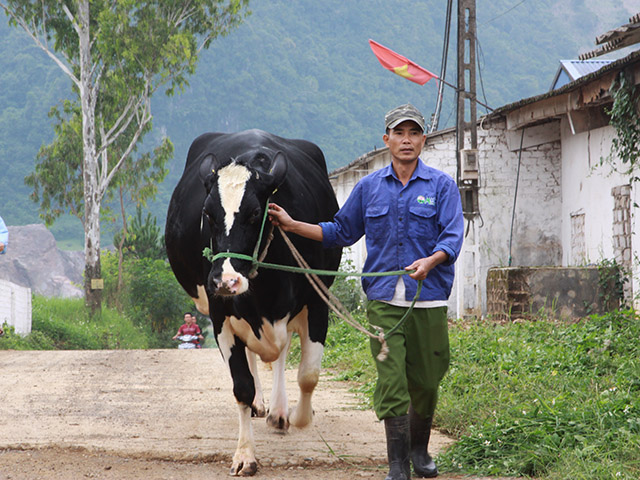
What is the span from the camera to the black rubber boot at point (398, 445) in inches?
177

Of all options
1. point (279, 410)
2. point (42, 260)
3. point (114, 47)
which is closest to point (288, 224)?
point (279, 410)

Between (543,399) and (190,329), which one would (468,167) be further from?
(543,399)

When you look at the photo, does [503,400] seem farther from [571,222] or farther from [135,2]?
[135,2]

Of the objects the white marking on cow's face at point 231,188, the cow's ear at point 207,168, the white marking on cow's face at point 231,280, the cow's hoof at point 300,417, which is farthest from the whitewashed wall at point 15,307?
the white marking on cow's face at point 231,280

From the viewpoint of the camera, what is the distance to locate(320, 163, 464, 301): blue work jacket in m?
4.77

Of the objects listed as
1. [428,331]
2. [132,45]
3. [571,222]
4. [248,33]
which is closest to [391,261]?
[428,331]

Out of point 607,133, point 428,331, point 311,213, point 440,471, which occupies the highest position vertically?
point 607,133

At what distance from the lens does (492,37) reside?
380 feet

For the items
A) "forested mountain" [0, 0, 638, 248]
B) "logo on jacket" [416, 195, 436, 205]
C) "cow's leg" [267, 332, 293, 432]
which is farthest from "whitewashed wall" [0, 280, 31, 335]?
"forested mountain" [0, 0, 638, 248]

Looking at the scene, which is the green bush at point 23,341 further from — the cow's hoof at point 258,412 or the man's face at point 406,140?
the man's face at point 406,140

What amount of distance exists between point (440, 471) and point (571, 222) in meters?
11.7

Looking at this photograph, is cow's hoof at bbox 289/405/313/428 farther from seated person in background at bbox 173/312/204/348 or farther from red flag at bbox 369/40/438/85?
red flag at bbox 369/40/438/85

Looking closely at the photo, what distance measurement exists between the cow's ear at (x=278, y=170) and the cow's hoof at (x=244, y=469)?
1.60 m

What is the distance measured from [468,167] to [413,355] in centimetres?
1225
